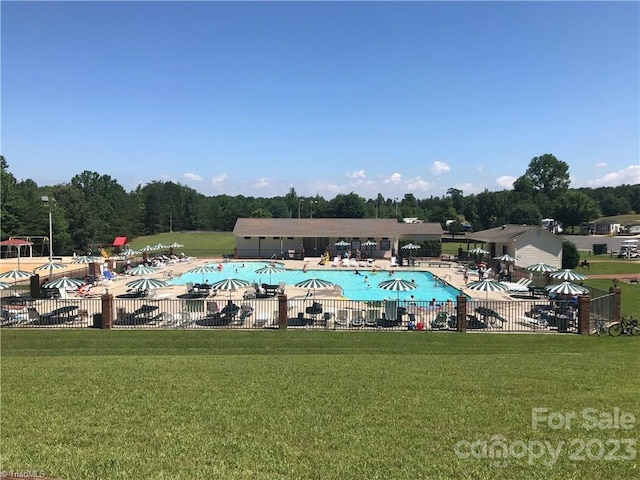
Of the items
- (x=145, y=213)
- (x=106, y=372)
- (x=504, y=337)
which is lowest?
(x=504, y=337)

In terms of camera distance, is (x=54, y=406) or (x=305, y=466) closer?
(x=305, y=466)

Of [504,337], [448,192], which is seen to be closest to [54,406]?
[504,337]

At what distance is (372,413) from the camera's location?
6.92 metres

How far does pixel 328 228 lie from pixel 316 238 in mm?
1901

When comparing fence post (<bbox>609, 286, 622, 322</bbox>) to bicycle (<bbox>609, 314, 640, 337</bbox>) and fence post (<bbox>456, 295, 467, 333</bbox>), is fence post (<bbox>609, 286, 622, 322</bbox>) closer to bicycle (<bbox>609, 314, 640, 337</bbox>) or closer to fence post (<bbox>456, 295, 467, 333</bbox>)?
bicycle (<bbox>609, 314, 640, 337</bbox>)

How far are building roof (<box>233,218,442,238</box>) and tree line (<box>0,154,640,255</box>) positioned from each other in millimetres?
26450

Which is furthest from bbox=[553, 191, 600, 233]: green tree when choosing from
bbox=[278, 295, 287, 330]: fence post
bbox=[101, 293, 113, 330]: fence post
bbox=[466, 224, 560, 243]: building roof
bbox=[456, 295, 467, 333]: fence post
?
bbox=[101, 293, 113, 330]: fence post

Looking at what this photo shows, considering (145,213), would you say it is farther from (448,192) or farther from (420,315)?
(420,315)

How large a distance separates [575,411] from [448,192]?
137 meters

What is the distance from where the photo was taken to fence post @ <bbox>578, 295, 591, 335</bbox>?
17.7m

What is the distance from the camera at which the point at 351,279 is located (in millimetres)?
36906

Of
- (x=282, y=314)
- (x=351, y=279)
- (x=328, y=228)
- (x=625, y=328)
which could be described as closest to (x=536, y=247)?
(x=351, y=279)

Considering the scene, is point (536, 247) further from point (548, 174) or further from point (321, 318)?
point (548, 174)

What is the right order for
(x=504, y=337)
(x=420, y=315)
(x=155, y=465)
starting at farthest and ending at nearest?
(x=420, y=315) < (x=504, y=337) < (x=155, y=465)
